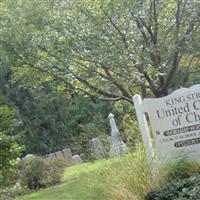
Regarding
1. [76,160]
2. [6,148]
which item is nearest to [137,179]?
[6,148]

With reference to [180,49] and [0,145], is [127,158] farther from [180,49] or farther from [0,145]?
[180,49]

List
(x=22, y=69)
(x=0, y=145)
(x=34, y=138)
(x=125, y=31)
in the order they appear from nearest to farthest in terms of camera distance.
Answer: (x=0, y=145)
(x=125, y=31)
(x=22, y=69)
(x=34, y=138)

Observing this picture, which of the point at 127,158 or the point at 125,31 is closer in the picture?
the point at 127,158

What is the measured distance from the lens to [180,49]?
9797 millimetres

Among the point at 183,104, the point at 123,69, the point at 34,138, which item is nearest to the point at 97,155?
the point at 183,104

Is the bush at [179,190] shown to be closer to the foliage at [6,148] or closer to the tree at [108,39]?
the foliage at [6,148]

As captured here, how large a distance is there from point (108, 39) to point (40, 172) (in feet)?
19.6

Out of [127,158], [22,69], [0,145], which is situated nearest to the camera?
[127,158]

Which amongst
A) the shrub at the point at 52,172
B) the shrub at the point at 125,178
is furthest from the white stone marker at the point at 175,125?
the shrub at the point at 52,172

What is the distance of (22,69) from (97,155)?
371cm

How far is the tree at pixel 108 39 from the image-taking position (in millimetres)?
9727

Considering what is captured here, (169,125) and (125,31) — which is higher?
(125,31)

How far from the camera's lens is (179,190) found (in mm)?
6160

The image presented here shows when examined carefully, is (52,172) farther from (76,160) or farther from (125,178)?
(125,178)
